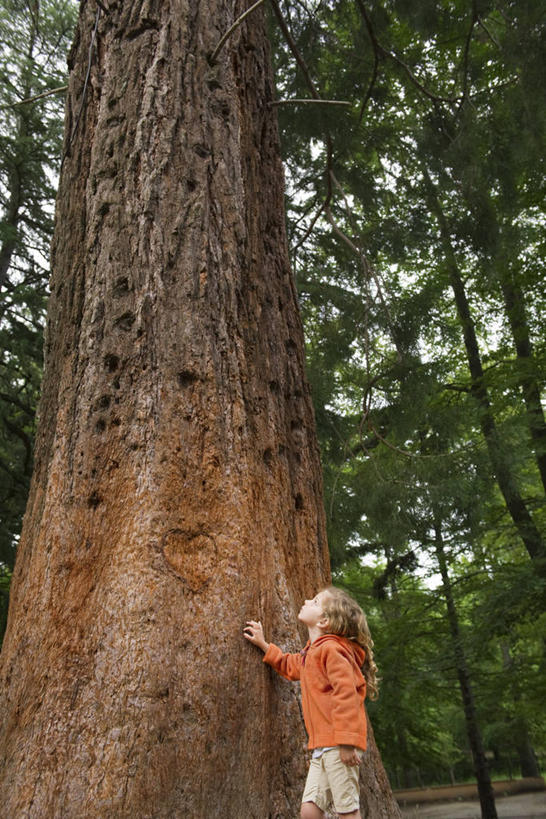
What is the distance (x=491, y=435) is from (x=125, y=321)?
7521mm

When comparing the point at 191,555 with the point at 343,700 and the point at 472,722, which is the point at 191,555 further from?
the point at 472,722

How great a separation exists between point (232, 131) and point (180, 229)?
77cm

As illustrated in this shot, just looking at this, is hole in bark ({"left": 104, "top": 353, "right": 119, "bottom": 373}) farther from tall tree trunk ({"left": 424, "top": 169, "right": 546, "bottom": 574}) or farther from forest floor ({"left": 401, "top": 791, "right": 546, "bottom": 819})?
forest floor ({"left": 401, "top": 791, "right": 546, "bottom": 819})

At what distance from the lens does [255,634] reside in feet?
7.34

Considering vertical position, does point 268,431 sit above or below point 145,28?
below

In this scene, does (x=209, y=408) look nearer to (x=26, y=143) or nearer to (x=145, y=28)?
(x=145, y=28)

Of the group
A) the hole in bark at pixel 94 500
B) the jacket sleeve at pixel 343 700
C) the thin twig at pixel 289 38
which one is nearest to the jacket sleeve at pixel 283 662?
the jacket sleeve at pixel 343 700

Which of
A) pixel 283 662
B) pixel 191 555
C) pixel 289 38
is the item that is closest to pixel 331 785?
pixel 283 662

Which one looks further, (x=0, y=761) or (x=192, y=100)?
(x=192, y=100)

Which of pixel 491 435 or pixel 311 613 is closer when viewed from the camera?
pixel 311 613

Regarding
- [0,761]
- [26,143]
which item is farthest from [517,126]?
[26,143]

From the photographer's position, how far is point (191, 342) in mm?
2535

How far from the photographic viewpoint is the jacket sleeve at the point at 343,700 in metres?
2.21

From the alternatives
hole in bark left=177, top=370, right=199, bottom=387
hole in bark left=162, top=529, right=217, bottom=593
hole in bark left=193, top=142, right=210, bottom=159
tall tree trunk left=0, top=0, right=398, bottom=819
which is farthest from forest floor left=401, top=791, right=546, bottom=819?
hole in bark left=193, top=142, right=210, bottom=159
